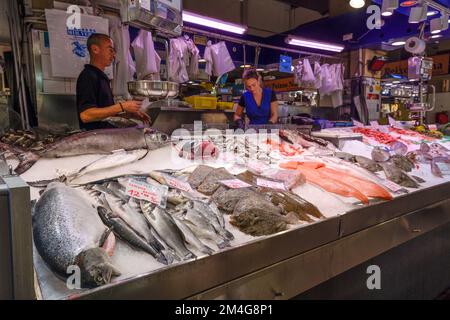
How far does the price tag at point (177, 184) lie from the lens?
1437 millimetres

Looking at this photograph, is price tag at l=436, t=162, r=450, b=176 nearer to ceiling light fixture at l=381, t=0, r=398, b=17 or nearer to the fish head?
ceiling light fixture at l=381, t=0, r=398, b=17

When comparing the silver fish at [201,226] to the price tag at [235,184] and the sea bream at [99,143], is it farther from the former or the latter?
the sea bream at [99,143]

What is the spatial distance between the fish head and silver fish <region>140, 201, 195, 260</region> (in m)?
0.23

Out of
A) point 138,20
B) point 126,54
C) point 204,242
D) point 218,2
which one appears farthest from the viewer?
point 218,2

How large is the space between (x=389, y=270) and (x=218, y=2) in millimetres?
10045

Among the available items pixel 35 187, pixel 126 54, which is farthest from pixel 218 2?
pixel 35 187

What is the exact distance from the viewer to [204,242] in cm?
112

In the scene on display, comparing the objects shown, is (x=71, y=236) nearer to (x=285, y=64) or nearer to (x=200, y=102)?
(x=200, y=102)

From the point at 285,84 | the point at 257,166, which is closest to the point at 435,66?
the point at 285,84

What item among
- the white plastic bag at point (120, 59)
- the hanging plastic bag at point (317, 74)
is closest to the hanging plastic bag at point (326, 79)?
the hanging plastic bag at point (317, 74)

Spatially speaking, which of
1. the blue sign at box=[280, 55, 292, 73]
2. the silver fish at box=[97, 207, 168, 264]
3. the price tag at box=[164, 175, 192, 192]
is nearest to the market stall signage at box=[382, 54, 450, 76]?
the blue sign at box=[280, 55, 292, 73]

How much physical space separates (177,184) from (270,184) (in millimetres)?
478

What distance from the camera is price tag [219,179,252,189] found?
4.99 ft
